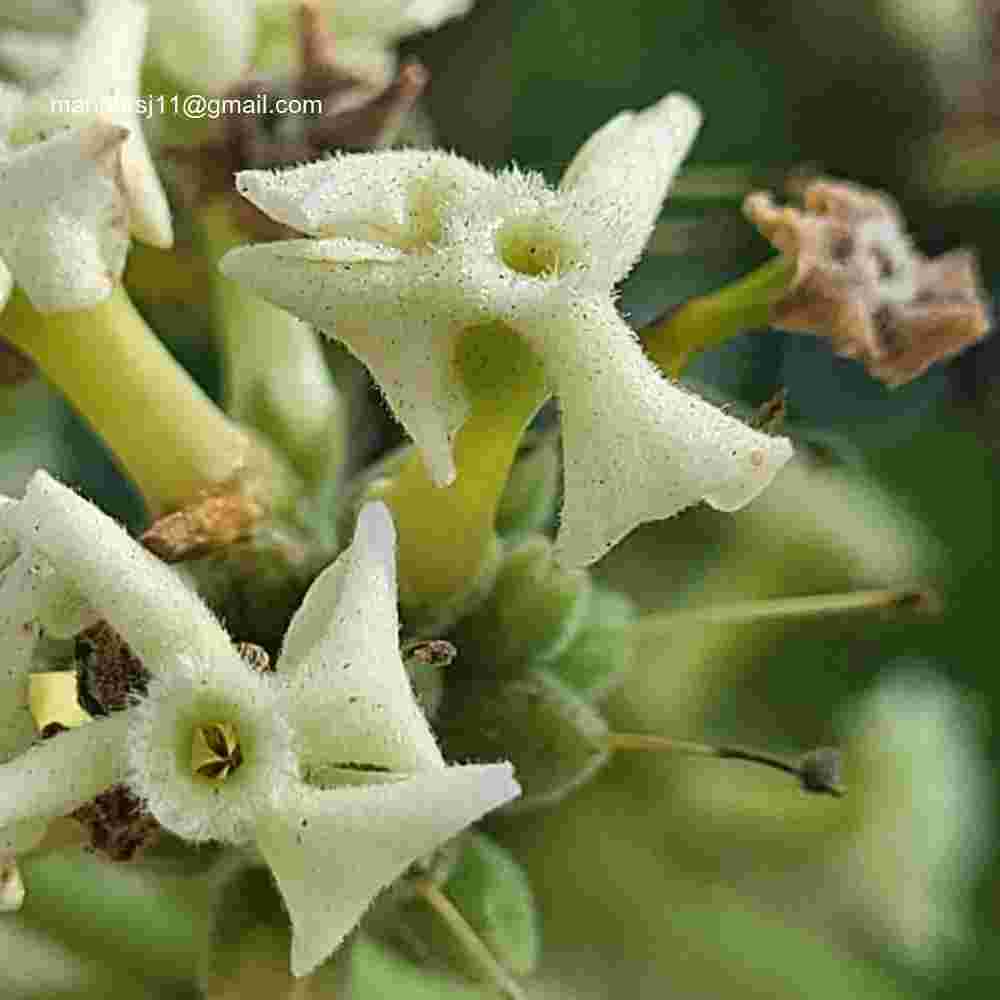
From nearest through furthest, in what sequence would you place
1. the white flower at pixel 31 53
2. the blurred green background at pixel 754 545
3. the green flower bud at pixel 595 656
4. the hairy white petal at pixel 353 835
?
the hairy white petal at pixel 353 835 < the green flower bud at pixel 595 656 < the white flower at pixel 31 53 < the blurred green background at pixel 754 545

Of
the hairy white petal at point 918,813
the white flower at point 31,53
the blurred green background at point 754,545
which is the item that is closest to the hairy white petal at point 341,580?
the white flower at point 31,53

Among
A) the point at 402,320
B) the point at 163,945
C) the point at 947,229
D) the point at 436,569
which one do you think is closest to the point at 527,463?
the point at 436,569

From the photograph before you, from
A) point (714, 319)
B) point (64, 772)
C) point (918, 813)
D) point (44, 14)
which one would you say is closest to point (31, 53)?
point (44, 14)

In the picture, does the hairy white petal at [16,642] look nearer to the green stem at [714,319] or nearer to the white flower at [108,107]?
the white flower at [108,107]

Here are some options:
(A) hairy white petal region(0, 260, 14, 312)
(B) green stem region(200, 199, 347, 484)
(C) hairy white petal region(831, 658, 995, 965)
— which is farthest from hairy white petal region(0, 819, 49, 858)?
(C) hairy white petal region(831, 658, 995, 965)

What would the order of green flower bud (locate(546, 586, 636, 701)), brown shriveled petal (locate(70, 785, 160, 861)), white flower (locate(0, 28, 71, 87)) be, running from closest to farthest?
brown shriveled petal (locate(70, 785, 160, 861)), green flower bud (locate(546, 586, 636, 701)), white flower (locate(0, 28, 71, 87))

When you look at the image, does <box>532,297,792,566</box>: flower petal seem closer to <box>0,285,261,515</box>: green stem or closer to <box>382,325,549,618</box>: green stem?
<box>382,325,549,618</box>: green stem

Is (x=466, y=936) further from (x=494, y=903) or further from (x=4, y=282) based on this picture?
(x=4, y=282)
